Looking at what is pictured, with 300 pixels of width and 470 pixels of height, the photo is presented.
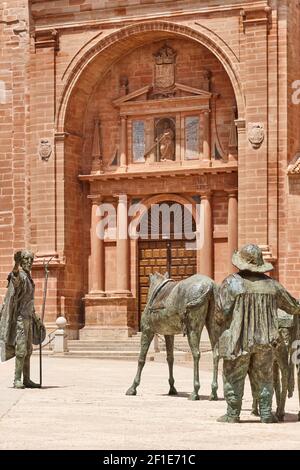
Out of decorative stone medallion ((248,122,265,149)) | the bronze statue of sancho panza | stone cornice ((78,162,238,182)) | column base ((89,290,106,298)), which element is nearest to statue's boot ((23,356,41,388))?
the bronze statue of sancho panza

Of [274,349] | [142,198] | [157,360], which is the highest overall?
[142,198]

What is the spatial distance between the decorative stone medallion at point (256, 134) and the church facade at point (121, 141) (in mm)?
202

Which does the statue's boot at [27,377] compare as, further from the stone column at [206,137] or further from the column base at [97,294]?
the stone column at [206,137]

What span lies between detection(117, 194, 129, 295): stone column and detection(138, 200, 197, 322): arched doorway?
1.72ft

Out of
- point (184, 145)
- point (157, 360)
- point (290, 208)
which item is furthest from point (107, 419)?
point (184, 145)

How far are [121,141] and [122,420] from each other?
2592cm

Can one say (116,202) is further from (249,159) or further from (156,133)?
(249,159)

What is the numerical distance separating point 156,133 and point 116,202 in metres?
2.68

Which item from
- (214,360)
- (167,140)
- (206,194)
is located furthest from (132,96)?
(214,360)

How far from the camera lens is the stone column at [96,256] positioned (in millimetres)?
39562

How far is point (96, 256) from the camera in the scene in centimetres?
3966
